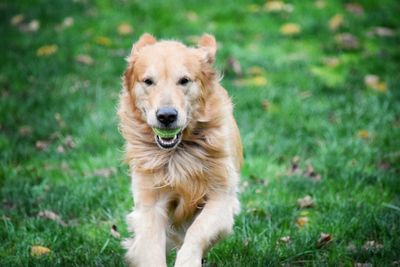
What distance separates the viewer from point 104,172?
261 inches

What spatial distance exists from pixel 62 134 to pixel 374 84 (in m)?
3.84

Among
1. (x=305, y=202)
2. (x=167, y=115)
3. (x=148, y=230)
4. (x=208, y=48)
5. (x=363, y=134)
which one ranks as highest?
(x=208, y=48)

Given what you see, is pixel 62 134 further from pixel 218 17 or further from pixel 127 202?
pixel 218 17

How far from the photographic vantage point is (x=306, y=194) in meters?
6.00

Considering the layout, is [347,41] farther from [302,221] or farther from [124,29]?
[302,221]

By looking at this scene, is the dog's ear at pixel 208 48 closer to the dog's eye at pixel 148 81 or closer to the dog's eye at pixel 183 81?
the dog's eye at pixel 183 81

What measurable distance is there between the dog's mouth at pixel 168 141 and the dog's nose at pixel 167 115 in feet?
0.56

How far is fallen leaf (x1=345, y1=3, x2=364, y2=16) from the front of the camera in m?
11.0

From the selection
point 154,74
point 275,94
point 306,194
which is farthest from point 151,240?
point 275,94

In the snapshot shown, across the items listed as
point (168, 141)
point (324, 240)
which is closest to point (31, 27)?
point (168, 141)

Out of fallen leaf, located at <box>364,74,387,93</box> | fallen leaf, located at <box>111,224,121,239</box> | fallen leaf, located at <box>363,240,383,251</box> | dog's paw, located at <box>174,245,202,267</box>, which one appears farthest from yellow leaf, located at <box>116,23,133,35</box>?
dog's paw, located at <box>174,245,202,267</box>

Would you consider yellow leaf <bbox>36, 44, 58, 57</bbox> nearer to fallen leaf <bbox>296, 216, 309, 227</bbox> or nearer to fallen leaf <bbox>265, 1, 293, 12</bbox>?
fallen leaf <bbox>265, 1, 293, 12</bbox>

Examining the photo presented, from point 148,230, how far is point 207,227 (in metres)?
0.37

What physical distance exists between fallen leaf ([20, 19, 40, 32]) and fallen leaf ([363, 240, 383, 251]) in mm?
7402
